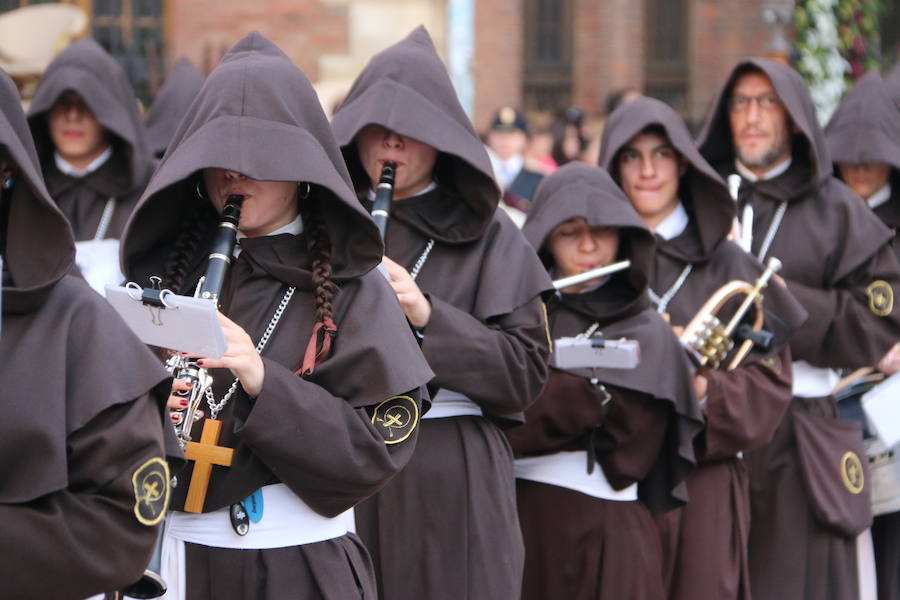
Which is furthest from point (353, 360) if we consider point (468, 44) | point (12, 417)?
point (468, 44)

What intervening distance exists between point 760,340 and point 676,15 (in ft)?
68.1

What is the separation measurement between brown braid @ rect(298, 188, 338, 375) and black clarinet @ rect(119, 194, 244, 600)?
20 cm

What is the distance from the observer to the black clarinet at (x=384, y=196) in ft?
16.3

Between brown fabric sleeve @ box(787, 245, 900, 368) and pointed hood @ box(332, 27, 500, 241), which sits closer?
pointed hood @ box(332, 27, 500, 241)

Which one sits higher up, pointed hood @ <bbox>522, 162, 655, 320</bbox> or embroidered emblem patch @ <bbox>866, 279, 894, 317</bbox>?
pointed hood @ <bbox>522, 162, 655, 320</bbox>

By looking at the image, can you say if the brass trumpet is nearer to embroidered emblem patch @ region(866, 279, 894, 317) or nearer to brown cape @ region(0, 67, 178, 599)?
embroidered emblem patch @ region(866, 279, 894, 317)

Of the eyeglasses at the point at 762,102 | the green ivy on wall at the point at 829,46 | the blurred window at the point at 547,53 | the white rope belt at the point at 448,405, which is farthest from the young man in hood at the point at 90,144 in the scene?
the blurred window at the point at 547,53

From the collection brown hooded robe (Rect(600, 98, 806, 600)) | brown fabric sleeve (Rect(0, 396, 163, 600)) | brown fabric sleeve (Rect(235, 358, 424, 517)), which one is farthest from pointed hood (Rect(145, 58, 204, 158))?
brown fabric sleeve (Rect(0, 396, 163, 600))

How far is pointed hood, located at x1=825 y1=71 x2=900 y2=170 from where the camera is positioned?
25.1 feet

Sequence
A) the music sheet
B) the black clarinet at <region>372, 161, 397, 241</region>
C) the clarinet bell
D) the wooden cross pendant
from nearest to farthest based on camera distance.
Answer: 1. the music sheet
2. the clarinet bell
3. the wooden cross pendant
4. the black clarinet at <region>372, 161, 397, 241</region>

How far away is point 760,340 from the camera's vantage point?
6.29m

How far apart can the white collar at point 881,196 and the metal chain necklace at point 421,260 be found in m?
3.26

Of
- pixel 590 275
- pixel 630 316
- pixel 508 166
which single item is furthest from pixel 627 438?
pixel 508 166

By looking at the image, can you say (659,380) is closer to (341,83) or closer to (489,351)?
(489,351)
